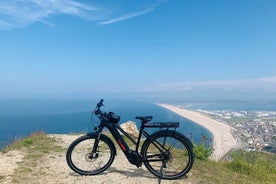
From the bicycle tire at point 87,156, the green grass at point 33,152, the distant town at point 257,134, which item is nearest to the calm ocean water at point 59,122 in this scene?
the bicycle tire at point 87,156

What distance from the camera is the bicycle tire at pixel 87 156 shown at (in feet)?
20.8

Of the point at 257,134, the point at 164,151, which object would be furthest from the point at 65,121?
the point at 164,151

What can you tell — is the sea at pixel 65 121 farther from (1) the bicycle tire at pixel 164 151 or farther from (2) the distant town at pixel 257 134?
(2) the distant town at pixel 257 134

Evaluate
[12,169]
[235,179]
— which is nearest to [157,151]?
[235,179]

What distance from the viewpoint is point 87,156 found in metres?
6.48

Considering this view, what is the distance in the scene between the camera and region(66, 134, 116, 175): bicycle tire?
634 centimetres

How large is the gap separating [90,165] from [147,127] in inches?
77.2

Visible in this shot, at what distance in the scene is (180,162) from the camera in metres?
7.18

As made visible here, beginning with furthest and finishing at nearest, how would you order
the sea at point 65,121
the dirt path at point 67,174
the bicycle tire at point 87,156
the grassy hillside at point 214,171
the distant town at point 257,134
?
the distant town at point 257,134 < the sea at point 65,121 < the bicycle tire at point 87,156 < the grassy hillside at point 214,171 < the dirt path at point 67,174

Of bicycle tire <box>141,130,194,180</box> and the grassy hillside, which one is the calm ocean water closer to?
bicycle tire <box>141,130,194,180</box>

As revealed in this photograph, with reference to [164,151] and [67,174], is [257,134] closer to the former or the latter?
[164,151]

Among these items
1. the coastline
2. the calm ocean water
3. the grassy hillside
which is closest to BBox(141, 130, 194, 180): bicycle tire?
the grassy hillside

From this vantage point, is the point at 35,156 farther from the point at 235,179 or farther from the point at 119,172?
the point at 235,179

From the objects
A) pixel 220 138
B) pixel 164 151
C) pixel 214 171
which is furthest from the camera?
pixel 220 138
